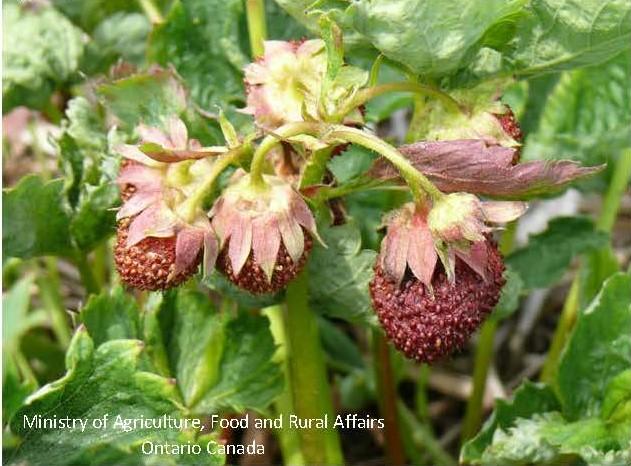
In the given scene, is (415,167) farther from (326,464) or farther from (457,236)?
(326,464)

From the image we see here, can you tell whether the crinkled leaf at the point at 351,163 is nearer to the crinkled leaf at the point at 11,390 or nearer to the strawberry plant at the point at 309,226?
the strawberry plant at the point at 309,226

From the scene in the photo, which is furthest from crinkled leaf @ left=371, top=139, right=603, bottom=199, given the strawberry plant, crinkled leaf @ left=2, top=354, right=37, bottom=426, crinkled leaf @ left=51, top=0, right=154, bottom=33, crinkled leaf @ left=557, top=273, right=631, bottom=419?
crinkled leaf @ left=51, top=0, right=154, bottom=33

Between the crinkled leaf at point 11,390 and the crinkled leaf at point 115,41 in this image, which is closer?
the crinkled leaf at point 11,390

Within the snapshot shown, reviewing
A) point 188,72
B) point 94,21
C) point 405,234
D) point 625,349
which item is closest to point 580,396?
point 625,349

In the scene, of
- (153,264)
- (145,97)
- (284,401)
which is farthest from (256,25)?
(284,401)

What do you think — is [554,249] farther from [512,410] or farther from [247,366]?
[247,366]

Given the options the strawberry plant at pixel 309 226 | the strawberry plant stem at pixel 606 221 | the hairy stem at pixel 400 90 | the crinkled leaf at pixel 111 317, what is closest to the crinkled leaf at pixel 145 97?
the strawberry plant at pixel 309 226
